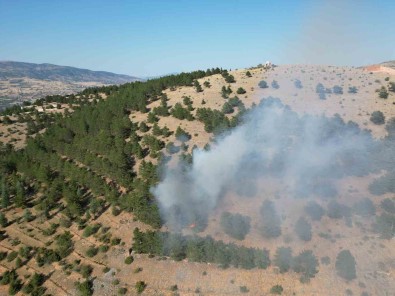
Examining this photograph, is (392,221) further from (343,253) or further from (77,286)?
(77,286)

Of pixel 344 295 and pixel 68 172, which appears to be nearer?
pixel 344 295

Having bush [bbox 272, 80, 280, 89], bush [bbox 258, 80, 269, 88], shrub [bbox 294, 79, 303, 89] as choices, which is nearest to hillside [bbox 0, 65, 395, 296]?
shrub [bbox 294, 79, 303, 89]

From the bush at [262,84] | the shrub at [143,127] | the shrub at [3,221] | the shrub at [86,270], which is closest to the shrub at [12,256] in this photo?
the shrub at [3,221]

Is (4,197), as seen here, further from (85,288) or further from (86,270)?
(85,288)

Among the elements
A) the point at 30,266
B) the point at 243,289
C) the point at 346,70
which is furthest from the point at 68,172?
the point at 346,70

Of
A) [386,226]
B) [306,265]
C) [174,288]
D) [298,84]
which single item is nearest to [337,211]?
[386,226]

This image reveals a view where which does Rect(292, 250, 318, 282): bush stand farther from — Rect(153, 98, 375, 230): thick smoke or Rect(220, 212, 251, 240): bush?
Rect(153, 98, 375, 230): thick smoke
